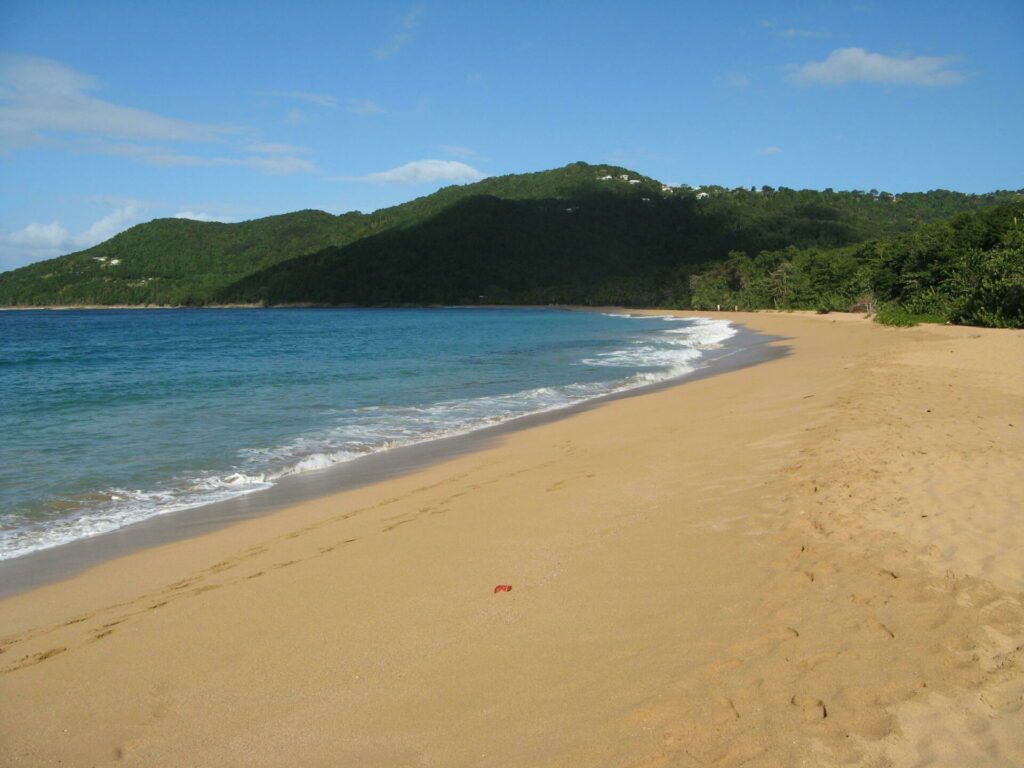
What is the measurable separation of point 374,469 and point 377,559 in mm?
3668

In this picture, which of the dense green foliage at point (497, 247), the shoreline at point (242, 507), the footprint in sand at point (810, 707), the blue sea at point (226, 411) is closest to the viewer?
the footprint in sand at point (810, 707)

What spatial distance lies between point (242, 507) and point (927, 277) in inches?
1482

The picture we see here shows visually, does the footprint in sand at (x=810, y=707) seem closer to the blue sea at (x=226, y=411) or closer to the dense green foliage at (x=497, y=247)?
the blue sea at (x=226, y=411)

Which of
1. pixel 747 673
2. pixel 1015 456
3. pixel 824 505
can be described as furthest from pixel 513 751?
pixel 1015 456

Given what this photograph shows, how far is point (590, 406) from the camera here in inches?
524

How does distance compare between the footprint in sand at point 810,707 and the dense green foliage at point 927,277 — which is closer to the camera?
the footprint in sand at point 810,707

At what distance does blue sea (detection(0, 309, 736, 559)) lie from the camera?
25.0 ft

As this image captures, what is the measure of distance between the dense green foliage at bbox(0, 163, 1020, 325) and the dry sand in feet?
260

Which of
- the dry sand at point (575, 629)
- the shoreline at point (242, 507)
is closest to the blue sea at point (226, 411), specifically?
the shoreline at point (242, 507)

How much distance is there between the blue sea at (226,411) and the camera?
25.0 ft

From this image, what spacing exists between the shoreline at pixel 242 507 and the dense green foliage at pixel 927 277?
66.3 feet

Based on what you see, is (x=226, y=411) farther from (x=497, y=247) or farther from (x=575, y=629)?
(x=497, y=247)

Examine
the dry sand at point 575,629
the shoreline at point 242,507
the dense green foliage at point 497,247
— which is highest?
the dense green foliage at point 497,247

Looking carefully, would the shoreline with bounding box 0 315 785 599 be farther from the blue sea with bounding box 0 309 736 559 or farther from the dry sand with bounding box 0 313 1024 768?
the dry sand with bounding box 0 313 1024 768
